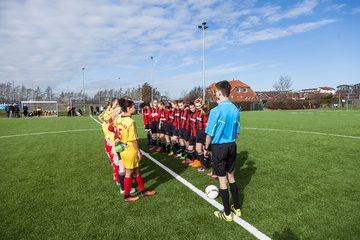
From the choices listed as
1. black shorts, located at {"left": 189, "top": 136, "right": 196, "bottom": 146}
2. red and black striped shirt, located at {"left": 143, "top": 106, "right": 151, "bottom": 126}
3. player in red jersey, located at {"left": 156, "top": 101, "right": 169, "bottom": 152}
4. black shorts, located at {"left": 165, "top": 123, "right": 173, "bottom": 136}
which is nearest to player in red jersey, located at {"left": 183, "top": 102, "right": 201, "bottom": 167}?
black shorts, located at {"left": 189, "top": 136, "right": 196, "bottom": 146}

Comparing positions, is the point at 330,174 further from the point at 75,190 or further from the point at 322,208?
the point at 75,190

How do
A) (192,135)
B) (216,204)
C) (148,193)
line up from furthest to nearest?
(192,135) < (148,193) < (216,204)

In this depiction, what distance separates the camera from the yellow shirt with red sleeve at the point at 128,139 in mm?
4773

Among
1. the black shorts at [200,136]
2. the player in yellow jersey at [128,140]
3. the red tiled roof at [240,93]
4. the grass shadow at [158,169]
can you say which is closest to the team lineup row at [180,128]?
the black shorts at [200,136]

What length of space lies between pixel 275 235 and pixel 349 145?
838 cm

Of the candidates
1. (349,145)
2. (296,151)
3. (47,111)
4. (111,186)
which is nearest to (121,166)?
(111,186)

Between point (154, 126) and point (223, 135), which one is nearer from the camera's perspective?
point (223, 135)

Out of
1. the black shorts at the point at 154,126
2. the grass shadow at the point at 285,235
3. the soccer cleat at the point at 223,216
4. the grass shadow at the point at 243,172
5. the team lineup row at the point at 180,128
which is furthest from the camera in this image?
the black shorts at the point at 154,126

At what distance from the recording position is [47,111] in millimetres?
38125

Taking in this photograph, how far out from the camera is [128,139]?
4781mm

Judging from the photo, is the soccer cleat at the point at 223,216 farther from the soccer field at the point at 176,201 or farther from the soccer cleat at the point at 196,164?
the soccer cleat at the point at 196,164

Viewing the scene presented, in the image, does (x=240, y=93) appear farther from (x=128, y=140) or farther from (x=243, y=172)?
(x=128, y=140)

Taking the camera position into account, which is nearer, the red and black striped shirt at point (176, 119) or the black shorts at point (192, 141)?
the black shorts at point (192, 141)

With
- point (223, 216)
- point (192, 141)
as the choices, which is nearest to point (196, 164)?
point (192, 141)
